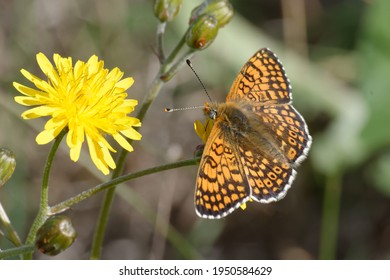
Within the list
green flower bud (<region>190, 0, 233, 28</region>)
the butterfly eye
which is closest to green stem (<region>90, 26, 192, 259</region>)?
the butterfly eye

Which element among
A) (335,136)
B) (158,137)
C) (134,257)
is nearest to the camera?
(335,136)

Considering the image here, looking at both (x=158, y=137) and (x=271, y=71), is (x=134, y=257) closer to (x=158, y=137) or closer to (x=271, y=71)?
(x=158, y=137)

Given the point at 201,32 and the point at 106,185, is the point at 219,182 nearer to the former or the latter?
the point at 106,185

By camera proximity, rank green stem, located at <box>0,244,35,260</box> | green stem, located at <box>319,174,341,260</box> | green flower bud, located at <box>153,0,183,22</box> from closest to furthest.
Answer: green stem, located at <box>0,244,35,260</box>, green flower bud, located at <box>153,0,183,22</box>, green stem, located at <box>319,174,341,260</box>

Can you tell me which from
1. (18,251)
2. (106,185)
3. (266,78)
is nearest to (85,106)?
(106,185)

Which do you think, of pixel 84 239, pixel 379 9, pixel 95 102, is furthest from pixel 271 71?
pixel 84 239

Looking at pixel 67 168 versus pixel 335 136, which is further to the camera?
pixel 67 168

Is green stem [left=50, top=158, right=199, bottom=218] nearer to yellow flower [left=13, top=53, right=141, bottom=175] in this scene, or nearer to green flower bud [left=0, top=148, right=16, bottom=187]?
yellow flower [left=13, top=53, right=141, bottom=175]
